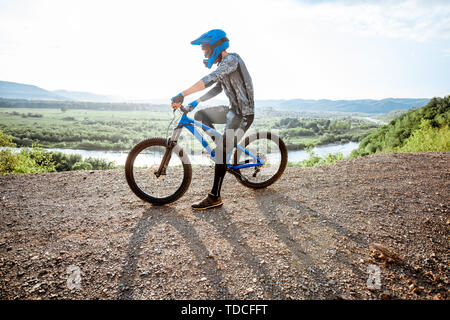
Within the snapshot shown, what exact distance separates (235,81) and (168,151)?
1716 millimetres

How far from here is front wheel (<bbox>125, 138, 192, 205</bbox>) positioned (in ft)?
13.5

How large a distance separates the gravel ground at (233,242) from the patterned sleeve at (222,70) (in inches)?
88.1

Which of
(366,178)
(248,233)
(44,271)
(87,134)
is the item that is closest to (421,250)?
(248,233)

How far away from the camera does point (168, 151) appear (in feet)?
13.8

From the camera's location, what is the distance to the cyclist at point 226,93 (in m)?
3.67

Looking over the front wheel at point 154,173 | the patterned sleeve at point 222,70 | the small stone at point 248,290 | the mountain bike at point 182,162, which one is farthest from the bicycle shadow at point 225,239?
the patterned sleeve at point 222,70

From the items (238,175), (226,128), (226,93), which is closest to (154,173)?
(226,128)

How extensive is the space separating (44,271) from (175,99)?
9.28ft

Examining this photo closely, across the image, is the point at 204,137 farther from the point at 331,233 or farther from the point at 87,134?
the point at 87,134

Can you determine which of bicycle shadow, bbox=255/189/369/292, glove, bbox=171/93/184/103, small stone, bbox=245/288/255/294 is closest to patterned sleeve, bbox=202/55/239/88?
glove, bbox=171/93/184/103

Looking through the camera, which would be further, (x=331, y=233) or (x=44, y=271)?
(x=331, y=233)

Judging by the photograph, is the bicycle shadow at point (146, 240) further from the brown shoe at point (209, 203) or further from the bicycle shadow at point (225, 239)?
the brown shoe at point (209, 203)

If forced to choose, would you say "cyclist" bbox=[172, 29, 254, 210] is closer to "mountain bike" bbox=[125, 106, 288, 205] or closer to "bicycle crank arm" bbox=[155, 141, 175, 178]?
"mountain bike" bbox=[125, 106, 288, 205]

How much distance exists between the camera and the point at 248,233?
3.41 meters
